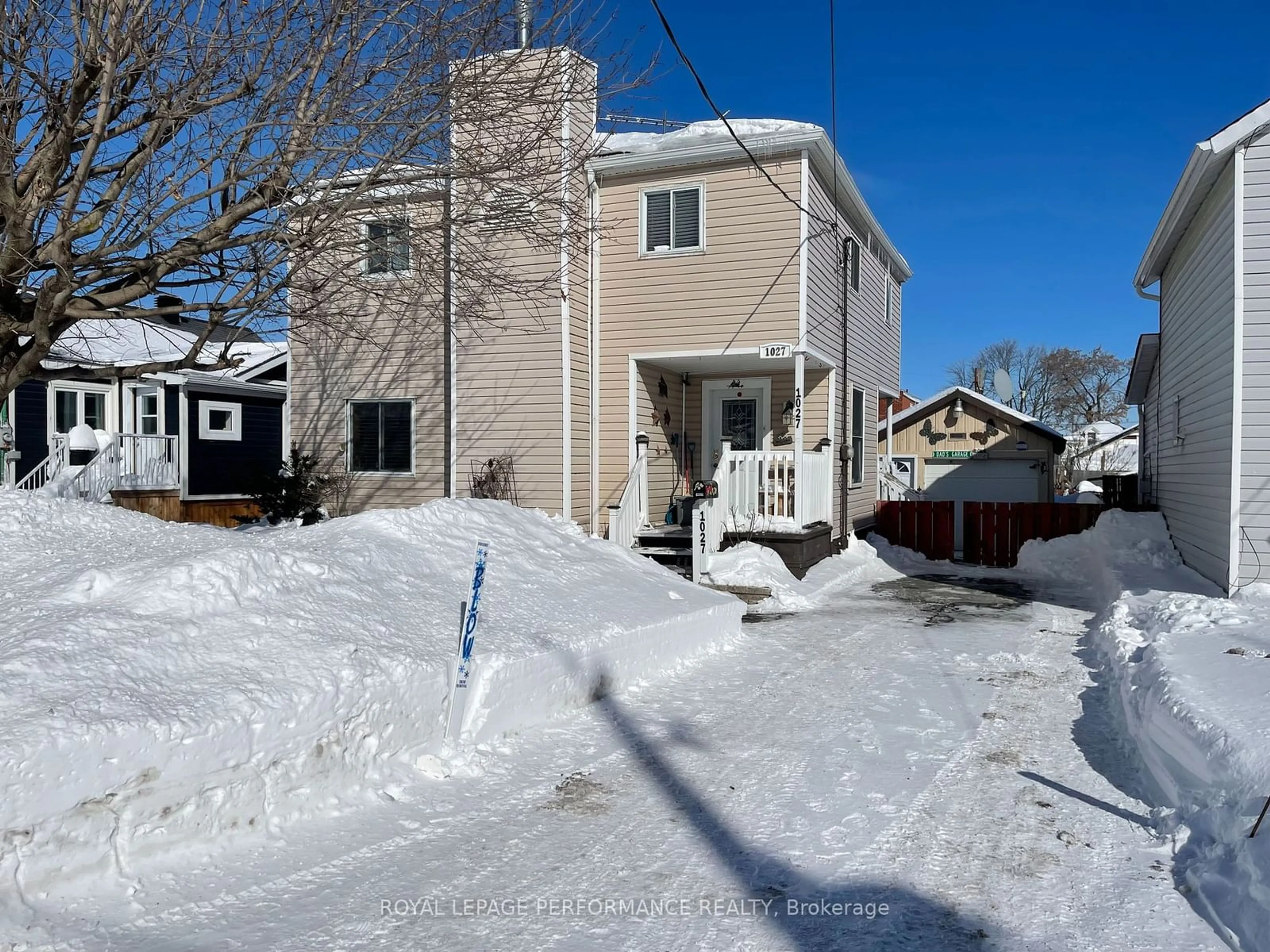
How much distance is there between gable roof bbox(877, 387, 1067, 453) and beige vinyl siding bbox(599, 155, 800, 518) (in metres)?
11.4

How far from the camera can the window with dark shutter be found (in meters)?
14.5

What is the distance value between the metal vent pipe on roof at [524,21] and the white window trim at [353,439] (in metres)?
7.01

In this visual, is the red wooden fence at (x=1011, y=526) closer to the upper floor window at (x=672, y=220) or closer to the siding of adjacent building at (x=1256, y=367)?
the siding of adjacent building at (x=1256, y=367)

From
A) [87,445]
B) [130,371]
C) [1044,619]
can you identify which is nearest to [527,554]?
[130,371]

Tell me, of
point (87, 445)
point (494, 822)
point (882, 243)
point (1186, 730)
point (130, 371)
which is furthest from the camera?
point (882, 243)

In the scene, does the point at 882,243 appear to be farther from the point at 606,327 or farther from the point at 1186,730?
the point at 1186,730

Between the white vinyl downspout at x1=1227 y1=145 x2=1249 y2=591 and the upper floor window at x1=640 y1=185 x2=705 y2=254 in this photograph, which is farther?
the upper floor window at x1=640 y1=185 x2=705 y2=254

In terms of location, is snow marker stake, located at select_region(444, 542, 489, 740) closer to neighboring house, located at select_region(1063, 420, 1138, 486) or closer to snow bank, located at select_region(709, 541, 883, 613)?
snow bank, located at select_region(709, 541, 883, 613)

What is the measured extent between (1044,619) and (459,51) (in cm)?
883

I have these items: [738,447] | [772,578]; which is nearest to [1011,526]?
[738,447]

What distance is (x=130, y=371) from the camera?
7.24m

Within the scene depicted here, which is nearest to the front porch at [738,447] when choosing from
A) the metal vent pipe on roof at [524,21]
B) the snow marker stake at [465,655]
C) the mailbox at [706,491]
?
the mailbox at [706,491]

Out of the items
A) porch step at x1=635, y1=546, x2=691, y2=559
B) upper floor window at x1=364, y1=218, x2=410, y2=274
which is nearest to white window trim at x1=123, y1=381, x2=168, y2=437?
upper floor window at x1=364, y1=218, x2=410, y2=274

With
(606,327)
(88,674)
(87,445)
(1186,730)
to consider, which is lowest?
(1186,730)
